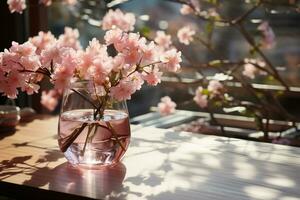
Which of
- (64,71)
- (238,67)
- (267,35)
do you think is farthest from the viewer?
(238,67)

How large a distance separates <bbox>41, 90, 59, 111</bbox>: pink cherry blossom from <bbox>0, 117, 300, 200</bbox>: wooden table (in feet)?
1.80

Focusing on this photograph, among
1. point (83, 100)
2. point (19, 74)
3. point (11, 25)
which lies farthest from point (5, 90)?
point (11, 25)

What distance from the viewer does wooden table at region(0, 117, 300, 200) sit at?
964 millimetres

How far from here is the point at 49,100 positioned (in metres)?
1.96

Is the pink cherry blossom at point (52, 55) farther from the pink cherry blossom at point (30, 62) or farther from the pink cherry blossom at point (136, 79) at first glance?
the pink cherry blossom at point (136, 79)

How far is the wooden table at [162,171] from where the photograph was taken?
964 mm

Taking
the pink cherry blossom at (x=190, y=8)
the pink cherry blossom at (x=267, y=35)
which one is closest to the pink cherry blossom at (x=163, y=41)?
the pink cherry blossom at (x=190, y=8)

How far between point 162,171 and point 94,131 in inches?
7.3

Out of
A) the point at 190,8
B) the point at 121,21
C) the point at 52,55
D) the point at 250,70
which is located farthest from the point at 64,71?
the point at 250,70

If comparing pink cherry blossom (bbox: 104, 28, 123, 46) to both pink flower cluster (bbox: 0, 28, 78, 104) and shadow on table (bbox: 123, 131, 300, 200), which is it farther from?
shadow on table (bbox: 123, 131, 300, 200)

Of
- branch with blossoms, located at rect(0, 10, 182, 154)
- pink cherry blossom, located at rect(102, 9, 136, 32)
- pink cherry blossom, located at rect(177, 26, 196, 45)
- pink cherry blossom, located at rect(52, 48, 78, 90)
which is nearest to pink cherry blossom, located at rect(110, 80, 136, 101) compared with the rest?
branch with blossoms, located at rect(0, 10, 182, 154)

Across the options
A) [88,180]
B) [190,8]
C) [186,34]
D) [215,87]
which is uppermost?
[190,8]

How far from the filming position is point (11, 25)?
2.04 meters

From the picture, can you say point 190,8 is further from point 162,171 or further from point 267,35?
point 162,171
